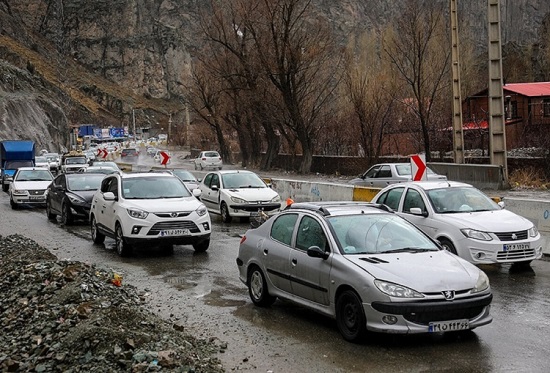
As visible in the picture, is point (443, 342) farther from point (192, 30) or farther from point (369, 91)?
point (192, 30)

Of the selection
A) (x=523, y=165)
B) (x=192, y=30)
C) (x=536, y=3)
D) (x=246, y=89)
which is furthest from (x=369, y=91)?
(x=192, y=30)

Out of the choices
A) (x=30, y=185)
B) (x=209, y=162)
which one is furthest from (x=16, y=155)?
(x=30, y=185)

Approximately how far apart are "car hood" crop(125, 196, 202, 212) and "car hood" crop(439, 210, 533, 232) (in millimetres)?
5213

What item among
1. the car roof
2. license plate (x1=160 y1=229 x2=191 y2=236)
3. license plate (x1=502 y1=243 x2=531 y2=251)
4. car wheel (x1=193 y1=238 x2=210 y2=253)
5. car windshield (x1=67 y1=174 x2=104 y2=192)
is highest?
car windshield (x1=67 y1=174 x2=104 y2=192)

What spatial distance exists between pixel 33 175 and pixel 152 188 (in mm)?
15935

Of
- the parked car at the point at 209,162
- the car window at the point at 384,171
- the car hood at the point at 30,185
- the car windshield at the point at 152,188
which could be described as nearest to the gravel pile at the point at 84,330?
the car windshield at the point at 152,188

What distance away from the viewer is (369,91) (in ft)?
156

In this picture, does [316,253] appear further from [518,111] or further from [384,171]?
[518,111]

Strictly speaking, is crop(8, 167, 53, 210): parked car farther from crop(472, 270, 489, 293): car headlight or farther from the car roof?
crop(472, 270, 489, 293): car headlight

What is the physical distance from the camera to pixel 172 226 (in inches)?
549

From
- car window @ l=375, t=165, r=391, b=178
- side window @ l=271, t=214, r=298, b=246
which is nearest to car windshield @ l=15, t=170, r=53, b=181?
car window @ l=375, t=165, r=391, b=178

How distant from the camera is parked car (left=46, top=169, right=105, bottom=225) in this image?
20.4m

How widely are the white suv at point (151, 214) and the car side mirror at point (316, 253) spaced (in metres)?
6.38

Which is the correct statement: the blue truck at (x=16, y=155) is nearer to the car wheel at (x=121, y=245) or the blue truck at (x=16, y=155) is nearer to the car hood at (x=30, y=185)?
the car hood at (x=30, y=185)
